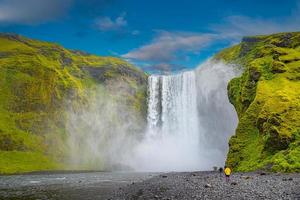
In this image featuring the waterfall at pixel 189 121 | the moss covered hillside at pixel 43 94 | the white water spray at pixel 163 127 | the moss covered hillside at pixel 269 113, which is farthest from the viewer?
A: the moss covered hillside at pixel 43 94

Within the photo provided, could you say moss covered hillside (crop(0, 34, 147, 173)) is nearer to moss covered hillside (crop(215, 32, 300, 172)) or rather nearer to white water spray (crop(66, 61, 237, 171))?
white water spray (crop(66, 61, 237, 171))

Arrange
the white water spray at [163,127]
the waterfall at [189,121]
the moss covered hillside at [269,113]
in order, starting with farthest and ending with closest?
the white water spray at [163,127] → the waterfall at [189,121] → the moss covered hillside at [269,113]

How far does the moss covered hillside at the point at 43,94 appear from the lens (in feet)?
367

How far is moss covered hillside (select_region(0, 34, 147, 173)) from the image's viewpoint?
367 ft

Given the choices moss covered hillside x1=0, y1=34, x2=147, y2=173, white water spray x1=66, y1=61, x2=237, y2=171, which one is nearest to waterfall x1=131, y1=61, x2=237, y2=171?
white water spray x1=66, y1=61, x2=237, y2=171

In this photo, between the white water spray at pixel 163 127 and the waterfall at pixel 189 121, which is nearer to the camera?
the waterfall at pixel 189 121

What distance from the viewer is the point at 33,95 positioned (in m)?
126

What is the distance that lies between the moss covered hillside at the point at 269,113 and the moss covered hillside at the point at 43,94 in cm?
6633

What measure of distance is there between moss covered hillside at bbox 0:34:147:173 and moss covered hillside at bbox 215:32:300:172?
66328 mm

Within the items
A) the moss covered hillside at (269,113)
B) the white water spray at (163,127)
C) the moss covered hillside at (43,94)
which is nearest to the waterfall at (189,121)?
the white water spray at (163,127)

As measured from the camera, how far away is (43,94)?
418ft

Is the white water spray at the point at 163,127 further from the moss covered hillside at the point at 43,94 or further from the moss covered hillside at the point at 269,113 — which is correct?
the moss covered hillside at the point at 269,113

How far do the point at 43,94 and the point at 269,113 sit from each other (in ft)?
302

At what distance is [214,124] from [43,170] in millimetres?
49663
